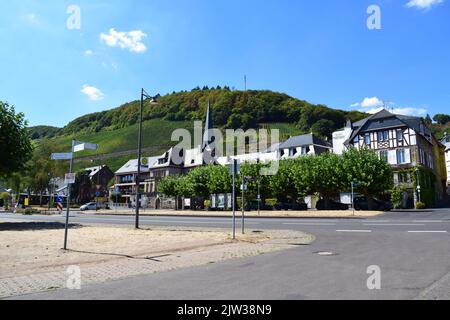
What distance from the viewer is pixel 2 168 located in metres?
24.5

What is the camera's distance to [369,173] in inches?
1622

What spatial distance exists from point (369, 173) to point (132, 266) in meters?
36.6

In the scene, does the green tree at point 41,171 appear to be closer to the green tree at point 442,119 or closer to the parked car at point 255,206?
the parked car at point 255,206

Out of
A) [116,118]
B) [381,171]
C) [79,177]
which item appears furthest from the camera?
[116,118]

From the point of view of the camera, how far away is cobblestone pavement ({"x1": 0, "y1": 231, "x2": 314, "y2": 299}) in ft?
23.3

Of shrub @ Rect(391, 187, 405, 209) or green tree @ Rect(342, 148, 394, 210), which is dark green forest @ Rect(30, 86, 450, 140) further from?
green tree @ Rect(342, 148, 394, 210)

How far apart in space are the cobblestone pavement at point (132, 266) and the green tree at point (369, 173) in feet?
98.3

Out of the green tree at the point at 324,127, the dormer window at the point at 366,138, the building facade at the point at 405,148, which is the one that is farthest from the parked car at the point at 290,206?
the green tree at the point at 324,127

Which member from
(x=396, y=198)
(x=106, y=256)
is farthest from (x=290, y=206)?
(x=106, y=256)

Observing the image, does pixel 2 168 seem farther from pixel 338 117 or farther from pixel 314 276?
pixel 338 117

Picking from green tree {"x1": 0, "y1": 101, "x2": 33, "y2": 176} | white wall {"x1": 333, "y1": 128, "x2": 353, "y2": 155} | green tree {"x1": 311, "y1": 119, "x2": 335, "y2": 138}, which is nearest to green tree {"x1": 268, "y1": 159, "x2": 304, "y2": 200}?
white wall {"x1": 333, "y1": 128, "x2": 353, "y2": 155}
